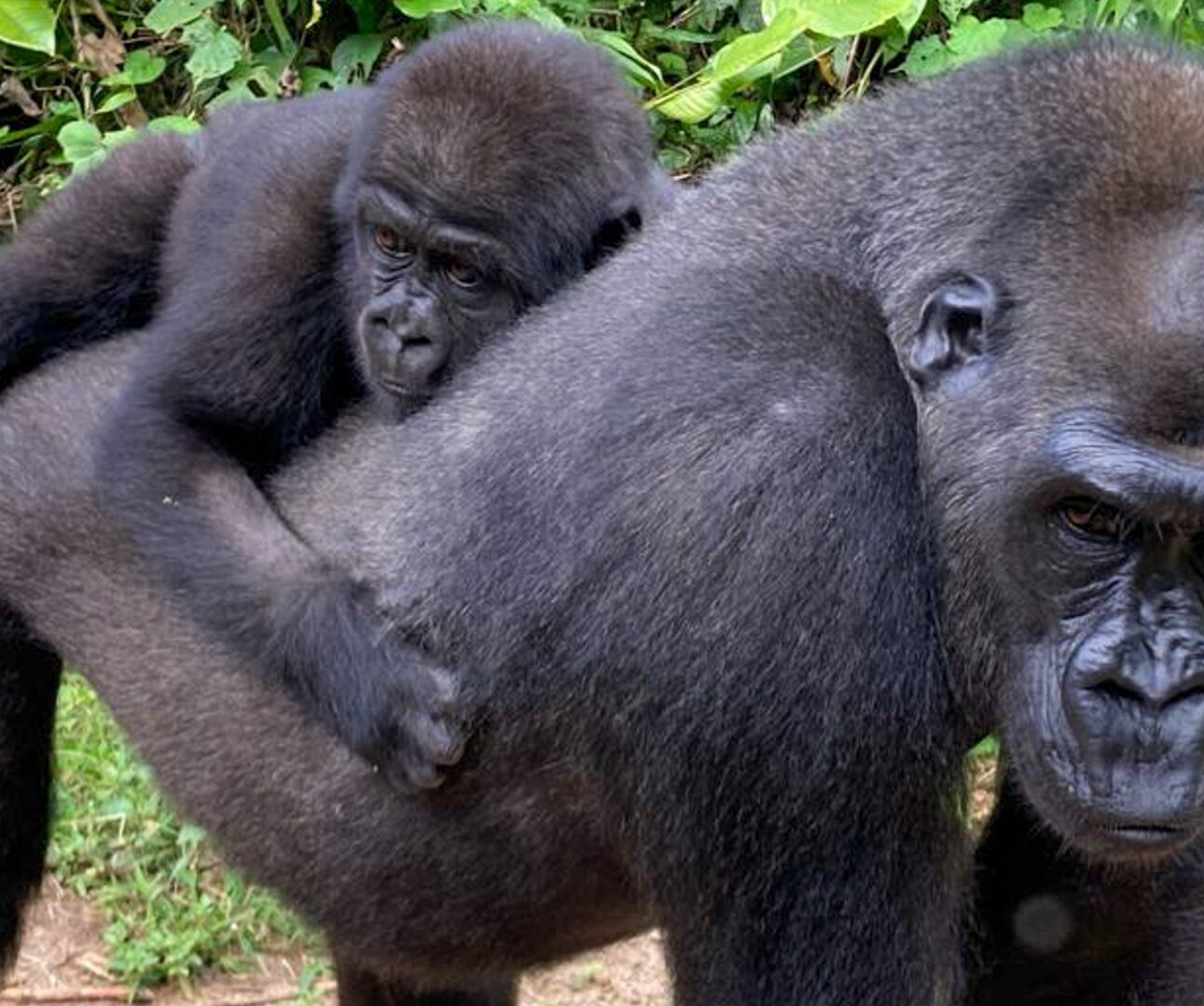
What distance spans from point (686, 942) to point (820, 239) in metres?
1.01

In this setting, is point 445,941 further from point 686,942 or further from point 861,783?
point 861,783

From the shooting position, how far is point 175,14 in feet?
22.3

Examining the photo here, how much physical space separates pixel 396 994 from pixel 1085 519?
2.02 meters

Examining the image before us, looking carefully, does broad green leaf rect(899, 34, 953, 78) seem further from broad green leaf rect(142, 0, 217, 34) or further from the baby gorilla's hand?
the baby gorilla's hand

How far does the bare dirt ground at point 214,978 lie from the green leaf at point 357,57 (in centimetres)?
254

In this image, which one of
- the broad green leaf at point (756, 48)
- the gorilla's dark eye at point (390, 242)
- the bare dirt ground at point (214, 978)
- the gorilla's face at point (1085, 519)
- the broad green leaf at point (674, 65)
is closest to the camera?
the gorilla's face at point (1085, 519)

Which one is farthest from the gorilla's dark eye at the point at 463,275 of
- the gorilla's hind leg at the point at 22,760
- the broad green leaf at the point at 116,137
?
the broad green leaf at the point at 116,137

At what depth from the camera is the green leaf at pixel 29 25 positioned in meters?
6.79

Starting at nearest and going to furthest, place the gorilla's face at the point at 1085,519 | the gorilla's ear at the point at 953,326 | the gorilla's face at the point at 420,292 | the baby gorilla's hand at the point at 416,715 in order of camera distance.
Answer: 1. the gorilla's face at the point at 1085,519
2. the gorilla's ear at the point at 953,326
3. the baby gorilla's hand at the point at 416,715
4. the gorilla's face at the point at 420,292

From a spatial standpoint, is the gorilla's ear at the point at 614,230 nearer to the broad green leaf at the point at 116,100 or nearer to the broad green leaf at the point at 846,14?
the broad green leaf at the point at 846,14

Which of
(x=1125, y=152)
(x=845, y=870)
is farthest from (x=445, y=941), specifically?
(x=1125, y=152)

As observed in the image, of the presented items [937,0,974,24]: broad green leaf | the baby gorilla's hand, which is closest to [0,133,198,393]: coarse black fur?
the baby gorilla's hand

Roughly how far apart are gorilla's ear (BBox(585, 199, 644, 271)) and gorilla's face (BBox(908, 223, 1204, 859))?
1.07 metres

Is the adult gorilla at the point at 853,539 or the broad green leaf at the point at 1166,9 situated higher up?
the adult gorilla at the point at 853,539
